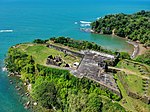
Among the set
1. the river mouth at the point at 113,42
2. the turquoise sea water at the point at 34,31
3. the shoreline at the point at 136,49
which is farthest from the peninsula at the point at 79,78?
the river mouth at the point at 113,42

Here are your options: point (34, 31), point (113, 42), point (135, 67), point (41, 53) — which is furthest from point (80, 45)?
point (34, 31)

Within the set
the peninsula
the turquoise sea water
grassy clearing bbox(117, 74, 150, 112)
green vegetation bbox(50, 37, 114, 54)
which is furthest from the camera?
green vegetation bbox(50, 37, 114, 54)

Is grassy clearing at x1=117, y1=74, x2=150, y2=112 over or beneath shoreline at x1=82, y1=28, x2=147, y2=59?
over

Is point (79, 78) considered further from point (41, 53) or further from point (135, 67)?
point (41, 53)

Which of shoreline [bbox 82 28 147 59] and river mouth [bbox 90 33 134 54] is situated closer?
shoreline [bbox 82 28 147 59]

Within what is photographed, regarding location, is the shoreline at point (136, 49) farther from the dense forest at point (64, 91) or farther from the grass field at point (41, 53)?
the dense forest at point (64, 91)

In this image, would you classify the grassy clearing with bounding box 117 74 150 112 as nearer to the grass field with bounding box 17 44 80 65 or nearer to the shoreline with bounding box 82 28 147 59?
the grass field with bounding box 17 44 80 65

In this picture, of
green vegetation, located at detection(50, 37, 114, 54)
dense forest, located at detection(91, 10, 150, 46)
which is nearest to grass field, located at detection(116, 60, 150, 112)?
green vegetation, located at detection(50, 37, 114, 54)
